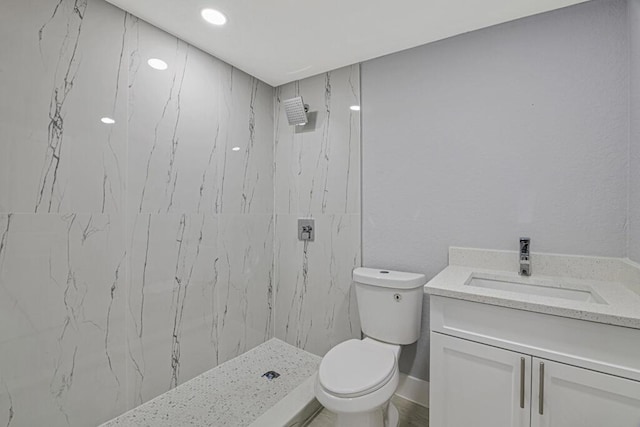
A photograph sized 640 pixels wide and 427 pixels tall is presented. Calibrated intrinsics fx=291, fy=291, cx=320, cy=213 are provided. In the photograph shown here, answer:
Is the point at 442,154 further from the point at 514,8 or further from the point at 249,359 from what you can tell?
the point at 249,359

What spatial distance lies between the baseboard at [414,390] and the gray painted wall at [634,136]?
1256 millimetres

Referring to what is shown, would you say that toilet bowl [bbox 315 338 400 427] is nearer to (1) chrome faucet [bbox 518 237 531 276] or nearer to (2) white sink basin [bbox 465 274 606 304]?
(2) white sink basin [bbox 465 274 606 304]

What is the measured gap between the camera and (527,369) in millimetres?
1059

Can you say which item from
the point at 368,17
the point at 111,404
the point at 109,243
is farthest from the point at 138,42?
the point at 111,404

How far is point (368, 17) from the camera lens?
4.99 ft

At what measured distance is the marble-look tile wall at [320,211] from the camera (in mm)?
2066

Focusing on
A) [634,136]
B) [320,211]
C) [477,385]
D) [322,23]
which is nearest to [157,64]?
[322,23]

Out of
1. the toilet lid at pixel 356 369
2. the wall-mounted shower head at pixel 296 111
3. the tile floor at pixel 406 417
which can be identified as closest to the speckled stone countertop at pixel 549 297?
the toilet lid at pixel 356 369

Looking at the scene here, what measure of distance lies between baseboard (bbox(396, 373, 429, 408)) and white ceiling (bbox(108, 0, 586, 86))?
2074mm

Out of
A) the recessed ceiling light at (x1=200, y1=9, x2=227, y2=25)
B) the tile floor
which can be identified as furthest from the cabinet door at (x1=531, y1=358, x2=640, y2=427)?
the recessed ceiling light at (x1=200, y1=9, x2=227, y2=25)

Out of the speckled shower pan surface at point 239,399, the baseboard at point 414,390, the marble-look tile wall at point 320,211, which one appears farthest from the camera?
the marble-look tile wall at point 320,211

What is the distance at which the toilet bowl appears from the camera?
1205mm

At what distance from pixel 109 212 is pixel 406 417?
1966mm

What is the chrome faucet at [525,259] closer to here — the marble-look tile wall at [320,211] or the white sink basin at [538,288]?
the white sink basin at [538,288]
